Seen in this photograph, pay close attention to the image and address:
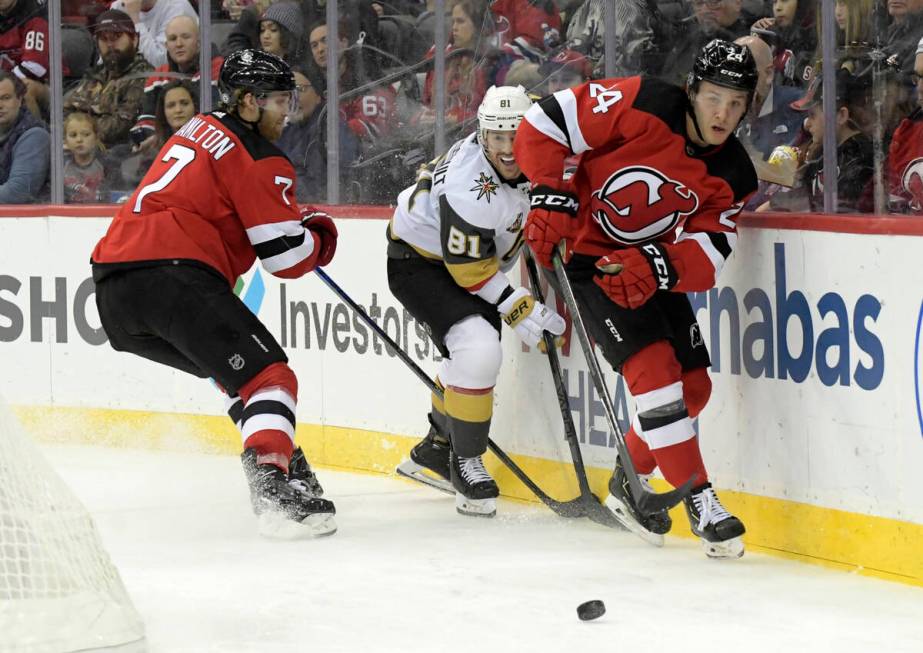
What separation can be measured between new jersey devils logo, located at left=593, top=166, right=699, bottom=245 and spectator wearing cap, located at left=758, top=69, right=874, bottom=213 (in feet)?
1.59

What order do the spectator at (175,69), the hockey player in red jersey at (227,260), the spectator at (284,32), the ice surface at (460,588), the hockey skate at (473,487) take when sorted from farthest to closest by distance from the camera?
the spectator at (175,69), the spectator at (284,32), the hockey skate at (473,487), the hockey player in red jersey at (227,260), the ice surface at (460,588)

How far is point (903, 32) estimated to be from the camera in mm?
3994

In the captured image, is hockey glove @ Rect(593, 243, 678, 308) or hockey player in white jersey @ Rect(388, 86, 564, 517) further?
hockey player in white jersey @ Rect(388, 86, 564, 517)

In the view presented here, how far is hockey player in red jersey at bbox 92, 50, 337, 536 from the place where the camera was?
4078mm

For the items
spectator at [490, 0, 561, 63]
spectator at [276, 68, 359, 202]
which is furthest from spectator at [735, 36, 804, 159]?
spectator at [276, 68, 359, 202]

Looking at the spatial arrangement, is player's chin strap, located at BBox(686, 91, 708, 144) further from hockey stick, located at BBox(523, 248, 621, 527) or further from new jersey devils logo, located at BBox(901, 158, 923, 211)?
hockey stick, located at BBox(523, 248, 621, 527)

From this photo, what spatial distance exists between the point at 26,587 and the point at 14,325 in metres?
3.23

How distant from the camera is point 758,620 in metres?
3.26

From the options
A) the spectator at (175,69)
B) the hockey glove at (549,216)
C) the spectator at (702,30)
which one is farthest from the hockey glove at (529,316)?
the spectator at (175,69)

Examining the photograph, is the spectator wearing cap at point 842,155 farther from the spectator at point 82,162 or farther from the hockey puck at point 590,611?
the spectator at point 82,162

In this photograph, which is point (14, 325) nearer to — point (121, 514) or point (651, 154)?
point (121, 514)

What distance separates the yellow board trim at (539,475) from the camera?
3572 millimetres

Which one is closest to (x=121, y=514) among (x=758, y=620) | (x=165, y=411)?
(x=165, y=411)

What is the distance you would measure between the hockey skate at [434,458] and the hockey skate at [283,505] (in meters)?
0.56
